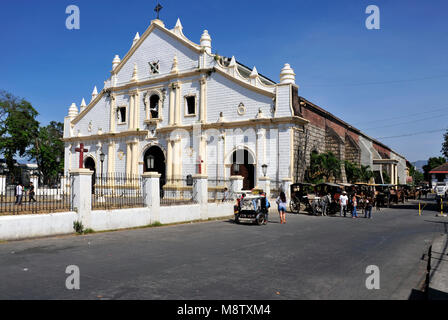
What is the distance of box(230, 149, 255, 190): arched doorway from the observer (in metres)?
25.3

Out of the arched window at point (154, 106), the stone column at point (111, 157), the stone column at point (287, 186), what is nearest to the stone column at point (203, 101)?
the arched window at point (154, 106)

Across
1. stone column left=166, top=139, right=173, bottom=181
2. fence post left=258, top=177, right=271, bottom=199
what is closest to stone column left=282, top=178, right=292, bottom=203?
fence post left=258, top=177, right=271, bottom=199

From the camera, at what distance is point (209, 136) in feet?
89.0

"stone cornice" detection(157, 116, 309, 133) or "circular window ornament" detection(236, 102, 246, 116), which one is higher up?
"circular window ornament" detection(236, 102, 246, 116)

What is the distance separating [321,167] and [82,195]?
18.4 meters

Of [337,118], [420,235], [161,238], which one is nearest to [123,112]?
[337,118]

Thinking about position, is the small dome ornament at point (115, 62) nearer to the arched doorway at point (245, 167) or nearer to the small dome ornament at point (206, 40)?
the small dome ornament at point (206, 40)

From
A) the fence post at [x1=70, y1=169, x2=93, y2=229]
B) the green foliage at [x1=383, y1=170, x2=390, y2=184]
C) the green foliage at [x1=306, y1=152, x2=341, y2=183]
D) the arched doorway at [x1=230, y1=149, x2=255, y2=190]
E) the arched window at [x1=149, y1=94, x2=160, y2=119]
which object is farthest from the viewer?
the green foliage at [x1=383, y1=170, x2=390, y2=184]

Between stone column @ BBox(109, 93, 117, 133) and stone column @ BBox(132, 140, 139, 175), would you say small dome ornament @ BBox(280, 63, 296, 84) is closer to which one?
stone column @ BBox(132, 140, 139, 175)

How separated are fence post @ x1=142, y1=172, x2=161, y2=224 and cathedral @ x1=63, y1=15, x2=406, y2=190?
919 centimetres

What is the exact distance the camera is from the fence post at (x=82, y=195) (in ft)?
40.2

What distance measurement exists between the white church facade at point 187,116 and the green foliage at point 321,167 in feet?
8.40
